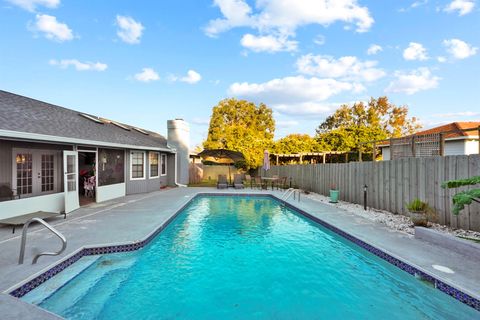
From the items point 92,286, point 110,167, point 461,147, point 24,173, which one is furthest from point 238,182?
point 461,147

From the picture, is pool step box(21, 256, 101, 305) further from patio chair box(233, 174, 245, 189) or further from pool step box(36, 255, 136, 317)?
patio chair box(233, 174, 245, 189)

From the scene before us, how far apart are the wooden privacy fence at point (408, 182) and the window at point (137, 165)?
33.1 ft

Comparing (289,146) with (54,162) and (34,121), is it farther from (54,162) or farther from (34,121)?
(34,121)

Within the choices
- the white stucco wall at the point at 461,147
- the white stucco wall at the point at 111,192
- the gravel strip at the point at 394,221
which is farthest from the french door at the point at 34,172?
the white stucco wall at the point at 461,147

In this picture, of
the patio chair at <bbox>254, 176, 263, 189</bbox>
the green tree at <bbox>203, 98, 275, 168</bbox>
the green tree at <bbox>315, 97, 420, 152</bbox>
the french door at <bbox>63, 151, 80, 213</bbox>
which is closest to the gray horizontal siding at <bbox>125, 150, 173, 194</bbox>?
the french door at <bbox>63, 151, 80, 213</bbox>

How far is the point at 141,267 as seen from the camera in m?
4.86

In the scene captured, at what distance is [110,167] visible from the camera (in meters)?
11.7

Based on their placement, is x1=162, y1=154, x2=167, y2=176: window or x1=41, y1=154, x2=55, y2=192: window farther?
x1=162, y1=154, x2=167, y2=176: window

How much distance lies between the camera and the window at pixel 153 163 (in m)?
15.1

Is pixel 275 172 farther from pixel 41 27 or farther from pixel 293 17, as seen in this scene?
pixel 41 27

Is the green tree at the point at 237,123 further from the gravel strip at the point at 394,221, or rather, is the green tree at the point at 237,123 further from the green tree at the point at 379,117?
the gravel strip at the point at 394,221

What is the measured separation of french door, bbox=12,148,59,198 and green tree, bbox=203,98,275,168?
2146cm

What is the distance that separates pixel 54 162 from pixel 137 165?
4.40 m

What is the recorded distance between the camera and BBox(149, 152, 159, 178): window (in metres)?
15.1
